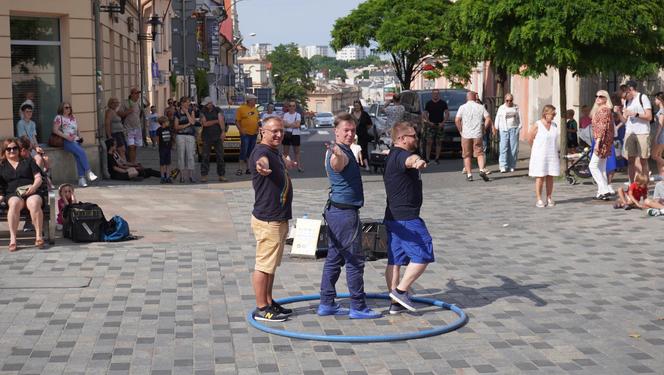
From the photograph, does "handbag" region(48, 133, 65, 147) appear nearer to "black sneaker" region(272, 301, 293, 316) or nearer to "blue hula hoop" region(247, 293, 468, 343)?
"blue hula hoop" region(247, 293, 468, 343)

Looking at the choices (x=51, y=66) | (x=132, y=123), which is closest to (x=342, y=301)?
(x=51, y=66)

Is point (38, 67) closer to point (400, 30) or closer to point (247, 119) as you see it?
point (247, 119)

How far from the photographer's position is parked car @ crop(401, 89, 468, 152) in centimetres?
2684

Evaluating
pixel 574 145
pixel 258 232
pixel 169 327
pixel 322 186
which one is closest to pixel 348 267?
pixel 258 232

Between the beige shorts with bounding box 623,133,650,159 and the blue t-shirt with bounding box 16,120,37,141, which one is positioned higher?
the blue t-shirt with bounding box 16,120,37,141

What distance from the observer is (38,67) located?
20609mm

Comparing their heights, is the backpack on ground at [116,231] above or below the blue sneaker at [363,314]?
above

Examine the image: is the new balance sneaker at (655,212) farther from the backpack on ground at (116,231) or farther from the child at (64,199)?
the child at (64,199)

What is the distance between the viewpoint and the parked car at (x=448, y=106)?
2684cm

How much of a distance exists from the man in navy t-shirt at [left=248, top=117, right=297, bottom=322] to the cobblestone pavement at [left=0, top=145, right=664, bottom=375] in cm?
43

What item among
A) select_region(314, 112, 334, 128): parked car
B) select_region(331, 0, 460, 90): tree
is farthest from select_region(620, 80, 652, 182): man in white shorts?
select_region(314, 112, 334, 128): parked car

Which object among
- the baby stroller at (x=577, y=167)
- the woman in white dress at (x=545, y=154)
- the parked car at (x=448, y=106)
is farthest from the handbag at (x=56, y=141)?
the baby stroller at (x=577, y=167)

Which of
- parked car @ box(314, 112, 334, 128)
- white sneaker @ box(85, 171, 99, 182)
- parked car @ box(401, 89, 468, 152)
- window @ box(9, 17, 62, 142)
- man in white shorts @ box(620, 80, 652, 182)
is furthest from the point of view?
parked car @ box(314, 112, 334, 128)

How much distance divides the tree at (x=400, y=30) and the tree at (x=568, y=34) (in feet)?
81.0
